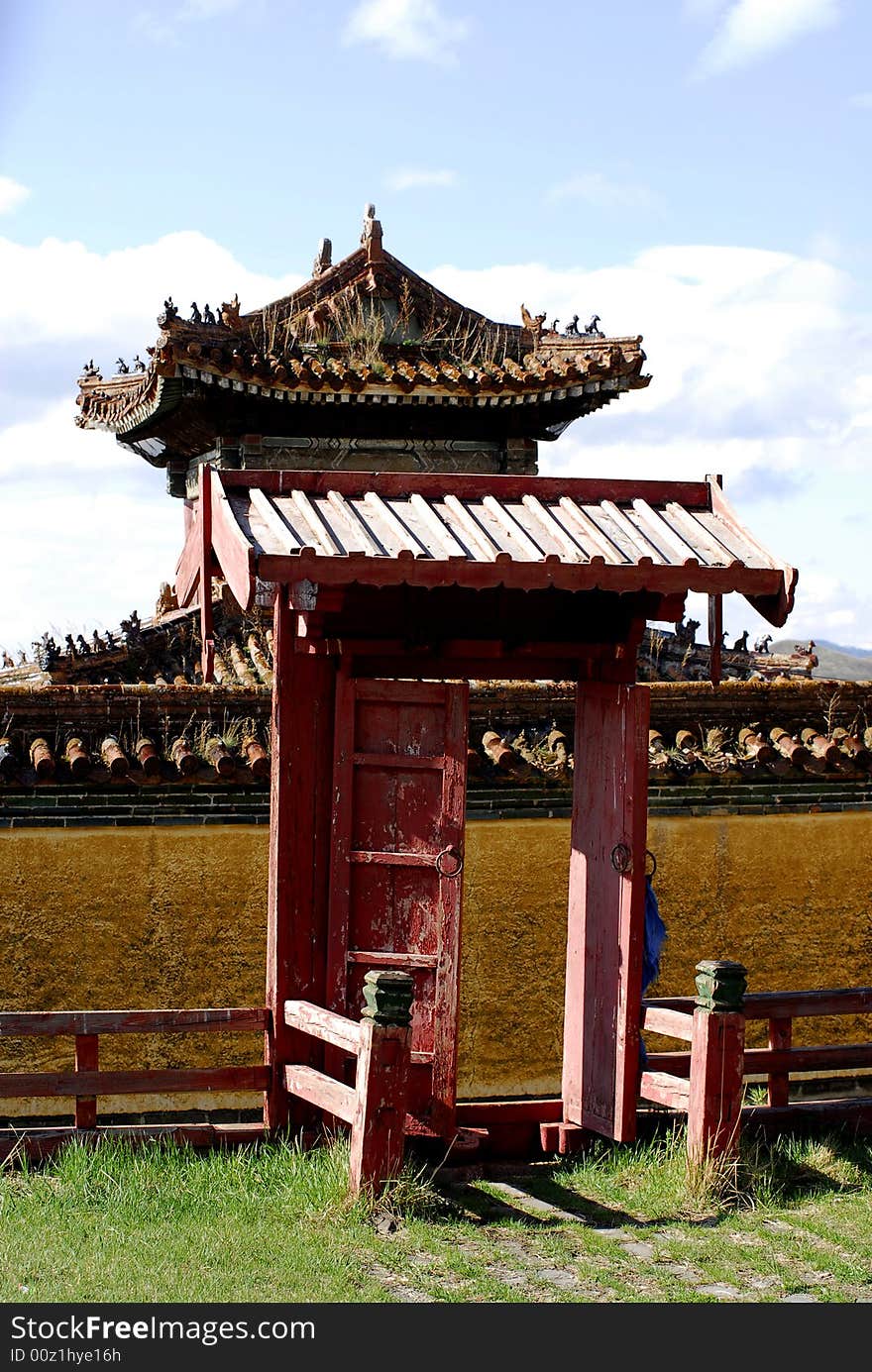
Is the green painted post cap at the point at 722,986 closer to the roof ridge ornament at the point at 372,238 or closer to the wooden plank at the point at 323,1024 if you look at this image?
the wooden plank at the point at 323,1024

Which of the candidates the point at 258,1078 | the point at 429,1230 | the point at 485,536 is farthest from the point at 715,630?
the point at 429,1230

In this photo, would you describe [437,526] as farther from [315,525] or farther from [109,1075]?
[109,1075]

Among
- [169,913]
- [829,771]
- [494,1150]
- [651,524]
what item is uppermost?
[651,524]

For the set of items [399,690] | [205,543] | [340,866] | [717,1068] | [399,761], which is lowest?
[717,1068]

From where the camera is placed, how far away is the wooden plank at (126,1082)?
6.74 metres

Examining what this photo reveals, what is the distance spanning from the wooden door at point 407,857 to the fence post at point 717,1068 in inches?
41.6

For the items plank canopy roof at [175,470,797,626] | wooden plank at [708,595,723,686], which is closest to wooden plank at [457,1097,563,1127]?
wooden plank at [708,595,723,686]

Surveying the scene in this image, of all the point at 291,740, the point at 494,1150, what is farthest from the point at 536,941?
the point at 291,740

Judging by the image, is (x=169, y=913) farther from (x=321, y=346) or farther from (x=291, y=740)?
(x=321, y=346)

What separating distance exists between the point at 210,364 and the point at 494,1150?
27.1ft

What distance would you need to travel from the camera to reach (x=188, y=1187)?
641cm

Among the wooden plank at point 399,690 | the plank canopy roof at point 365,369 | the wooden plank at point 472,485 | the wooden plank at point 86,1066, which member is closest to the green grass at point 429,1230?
A: the wooden plank at point 86,1066

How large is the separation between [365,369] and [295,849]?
8130 mm

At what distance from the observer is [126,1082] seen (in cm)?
684
